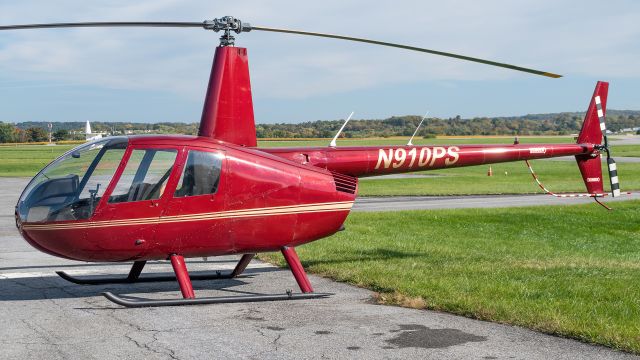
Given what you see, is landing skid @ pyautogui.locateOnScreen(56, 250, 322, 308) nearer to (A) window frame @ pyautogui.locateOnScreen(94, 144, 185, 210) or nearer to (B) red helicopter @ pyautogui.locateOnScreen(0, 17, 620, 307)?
(B) red helicopter @ pyautogui.locateOnScreen(0, 17, 620, 307)

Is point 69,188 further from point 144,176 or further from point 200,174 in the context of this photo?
point 200,174

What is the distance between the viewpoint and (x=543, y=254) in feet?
44.4

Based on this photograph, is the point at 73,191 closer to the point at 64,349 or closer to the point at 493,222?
the point at 64,349

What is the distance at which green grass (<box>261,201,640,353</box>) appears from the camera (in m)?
8.14

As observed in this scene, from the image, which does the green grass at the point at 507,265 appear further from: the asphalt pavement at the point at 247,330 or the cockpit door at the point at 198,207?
the cockpit door at the point at 198,207

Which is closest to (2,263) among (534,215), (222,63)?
(222,63)

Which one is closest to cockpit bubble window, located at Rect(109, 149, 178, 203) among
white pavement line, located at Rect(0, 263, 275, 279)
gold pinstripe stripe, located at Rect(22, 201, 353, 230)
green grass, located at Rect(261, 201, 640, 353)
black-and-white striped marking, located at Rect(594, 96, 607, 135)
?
gold pinstripe stripe, located at Rect(22, 201, 353, 230)

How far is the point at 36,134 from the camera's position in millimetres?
141375

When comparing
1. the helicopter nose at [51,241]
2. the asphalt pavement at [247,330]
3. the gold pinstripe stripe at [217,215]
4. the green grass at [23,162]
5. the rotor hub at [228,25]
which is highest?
the rotor hub at [228,25]

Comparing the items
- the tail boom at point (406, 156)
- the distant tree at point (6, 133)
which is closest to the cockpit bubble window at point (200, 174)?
the tail boom at point (406, 156)

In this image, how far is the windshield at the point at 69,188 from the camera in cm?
872

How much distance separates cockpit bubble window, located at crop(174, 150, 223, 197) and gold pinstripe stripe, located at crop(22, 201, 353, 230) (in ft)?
0.92

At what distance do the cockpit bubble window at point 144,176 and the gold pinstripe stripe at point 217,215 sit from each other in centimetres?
26

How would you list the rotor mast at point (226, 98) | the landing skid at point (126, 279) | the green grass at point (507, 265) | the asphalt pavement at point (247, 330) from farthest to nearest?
the landing skid at point (126, 279)
the rotor mast at point (226, 98)
the green grass at point (507, 265)
the asphalt pavement at point (247, 330)
